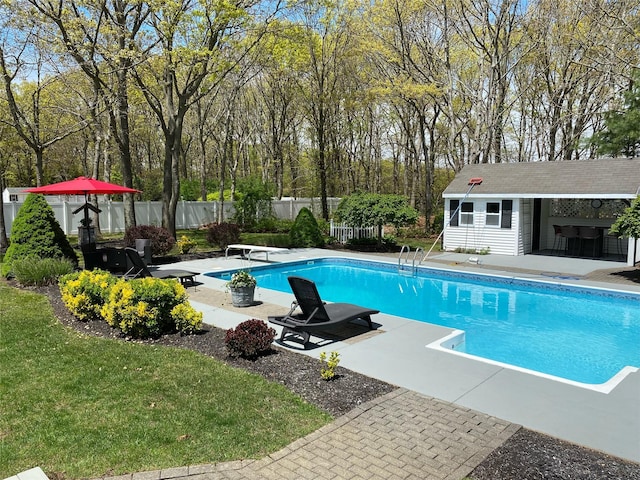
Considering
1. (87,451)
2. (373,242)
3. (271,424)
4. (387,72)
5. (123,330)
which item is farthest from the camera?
(387,72)

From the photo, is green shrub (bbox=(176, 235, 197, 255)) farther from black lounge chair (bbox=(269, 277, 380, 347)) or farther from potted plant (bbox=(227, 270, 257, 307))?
black lounge chair (bbox=(269, 277, 380, 347))

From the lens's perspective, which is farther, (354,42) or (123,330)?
(354,42)

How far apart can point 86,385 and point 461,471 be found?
13.2ft

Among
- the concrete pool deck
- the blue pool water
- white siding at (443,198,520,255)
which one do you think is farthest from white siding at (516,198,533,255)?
the concrete pool deck

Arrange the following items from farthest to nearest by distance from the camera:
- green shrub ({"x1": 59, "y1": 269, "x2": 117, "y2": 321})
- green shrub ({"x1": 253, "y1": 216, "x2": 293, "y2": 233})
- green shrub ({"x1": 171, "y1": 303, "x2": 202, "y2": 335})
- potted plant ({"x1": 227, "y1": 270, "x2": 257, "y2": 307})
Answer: green shrub ({"x1": 253, "y1": 216, "x2": 293, "y2": 233}) → potted plant ({"x1": 227, "y1": 270, "x2": 257, "y2": 307}) → green shrub ({"x1": 59, "y1": 269, "x2": 117, "y2": 321}) → green shrub ({"x1": 171, "y1": 303, "x2": 202, "y2": 335})

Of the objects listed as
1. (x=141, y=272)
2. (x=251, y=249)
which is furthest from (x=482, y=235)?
(x=141, y=272)

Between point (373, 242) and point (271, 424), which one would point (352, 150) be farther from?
point (271, 424)

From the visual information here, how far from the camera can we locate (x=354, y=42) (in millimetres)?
23672

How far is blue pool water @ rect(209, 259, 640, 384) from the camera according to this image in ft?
25.4

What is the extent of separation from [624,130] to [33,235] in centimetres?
2212

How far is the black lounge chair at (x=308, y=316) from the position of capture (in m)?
6.94

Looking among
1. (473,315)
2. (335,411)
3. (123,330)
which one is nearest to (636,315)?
(473,315)

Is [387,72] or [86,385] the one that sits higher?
[387,72]

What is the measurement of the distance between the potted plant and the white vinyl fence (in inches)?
558
